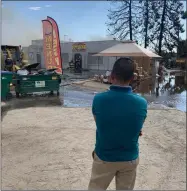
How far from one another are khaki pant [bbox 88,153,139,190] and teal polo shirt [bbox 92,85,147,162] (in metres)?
0.06

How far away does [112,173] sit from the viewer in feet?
6.81

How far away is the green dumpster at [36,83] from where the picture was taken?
10.3 meters

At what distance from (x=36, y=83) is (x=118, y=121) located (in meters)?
9.16

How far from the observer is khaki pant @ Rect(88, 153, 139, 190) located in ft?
6.64

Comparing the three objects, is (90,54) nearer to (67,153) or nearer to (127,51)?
(127,51)

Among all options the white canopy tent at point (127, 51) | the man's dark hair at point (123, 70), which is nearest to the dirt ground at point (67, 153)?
the man's dark hair at point (123, 70)

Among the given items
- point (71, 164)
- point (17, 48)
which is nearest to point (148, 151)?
point (71, 164)

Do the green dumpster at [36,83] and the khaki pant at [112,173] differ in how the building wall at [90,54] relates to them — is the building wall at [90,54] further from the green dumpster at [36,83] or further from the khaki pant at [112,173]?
the khaki pant at [112,173]

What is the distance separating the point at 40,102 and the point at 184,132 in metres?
5.46

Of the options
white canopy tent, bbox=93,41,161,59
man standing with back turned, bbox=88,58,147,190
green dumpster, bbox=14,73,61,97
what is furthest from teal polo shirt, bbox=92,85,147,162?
white canopy tent, bbox=93,41,161,59

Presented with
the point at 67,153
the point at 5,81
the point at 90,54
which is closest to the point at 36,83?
the point at 5,81

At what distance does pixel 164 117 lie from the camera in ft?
25.0

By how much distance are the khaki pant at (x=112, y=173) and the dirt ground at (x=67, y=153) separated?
136 centimetres

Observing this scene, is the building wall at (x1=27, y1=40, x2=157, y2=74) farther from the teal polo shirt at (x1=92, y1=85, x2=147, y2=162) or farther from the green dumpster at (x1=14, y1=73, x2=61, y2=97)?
the teal polo shirt at (x1=92, y1=85, x2=147, y2=162)
